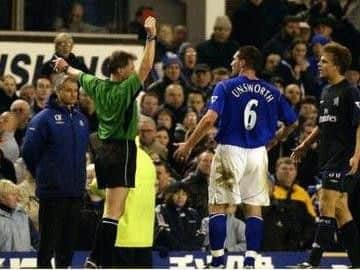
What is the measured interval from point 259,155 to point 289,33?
841cm

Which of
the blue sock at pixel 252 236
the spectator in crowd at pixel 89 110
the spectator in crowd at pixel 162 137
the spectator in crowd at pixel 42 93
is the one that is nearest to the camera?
the blue sock at pixel 252 236

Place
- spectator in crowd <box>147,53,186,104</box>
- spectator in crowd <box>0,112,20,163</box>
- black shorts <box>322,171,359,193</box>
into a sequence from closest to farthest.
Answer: black shorts <box>322,171,359,193</box> < spectator in crowd <box>0,112,20,163</box> < spectator in crowd <box>147,53,186,104</box>

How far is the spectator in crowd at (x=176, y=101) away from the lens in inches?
945

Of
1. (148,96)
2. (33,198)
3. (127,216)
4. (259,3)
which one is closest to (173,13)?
(259,3)

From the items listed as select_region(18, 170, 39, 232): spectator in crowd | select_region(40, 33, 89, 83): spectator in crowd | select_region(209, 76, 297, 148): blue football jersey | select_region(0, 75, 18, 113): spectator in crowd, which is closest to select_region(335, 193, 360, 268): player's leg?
select_region(209, 76, 297, 148): blue football jersey

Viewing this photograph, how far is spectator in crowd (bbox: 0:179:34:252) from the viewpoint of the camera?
2025 cm

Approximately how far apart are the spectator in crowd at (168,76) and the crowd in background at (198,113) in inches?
0.5

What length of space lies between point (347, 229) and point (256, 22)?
885cm

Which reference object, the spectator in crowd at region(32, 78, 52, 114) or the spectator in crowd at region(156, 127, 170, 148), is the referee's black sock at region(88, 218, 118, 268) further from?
the spectator in crowd at region(32, 78, 52, 114)

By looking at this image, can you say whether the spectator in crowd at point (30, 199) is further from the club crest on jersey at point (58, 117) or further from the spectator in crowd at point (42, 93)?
the club crest on jersey at point (58, 117)

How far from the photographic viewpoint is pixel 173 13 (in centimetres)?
2783

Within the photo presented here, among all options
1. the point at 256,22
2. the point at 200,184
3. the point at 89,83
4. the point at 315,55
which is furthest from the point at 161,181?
the point at 256,22

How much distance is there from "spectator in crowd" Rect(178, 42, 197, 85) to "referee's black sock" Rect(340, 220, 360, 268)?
21.9ft

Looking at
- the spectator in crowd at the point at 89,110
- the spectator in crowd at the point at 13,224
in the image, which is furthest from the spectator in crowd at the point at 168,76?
the spectator in crowd at the point at 13,224
